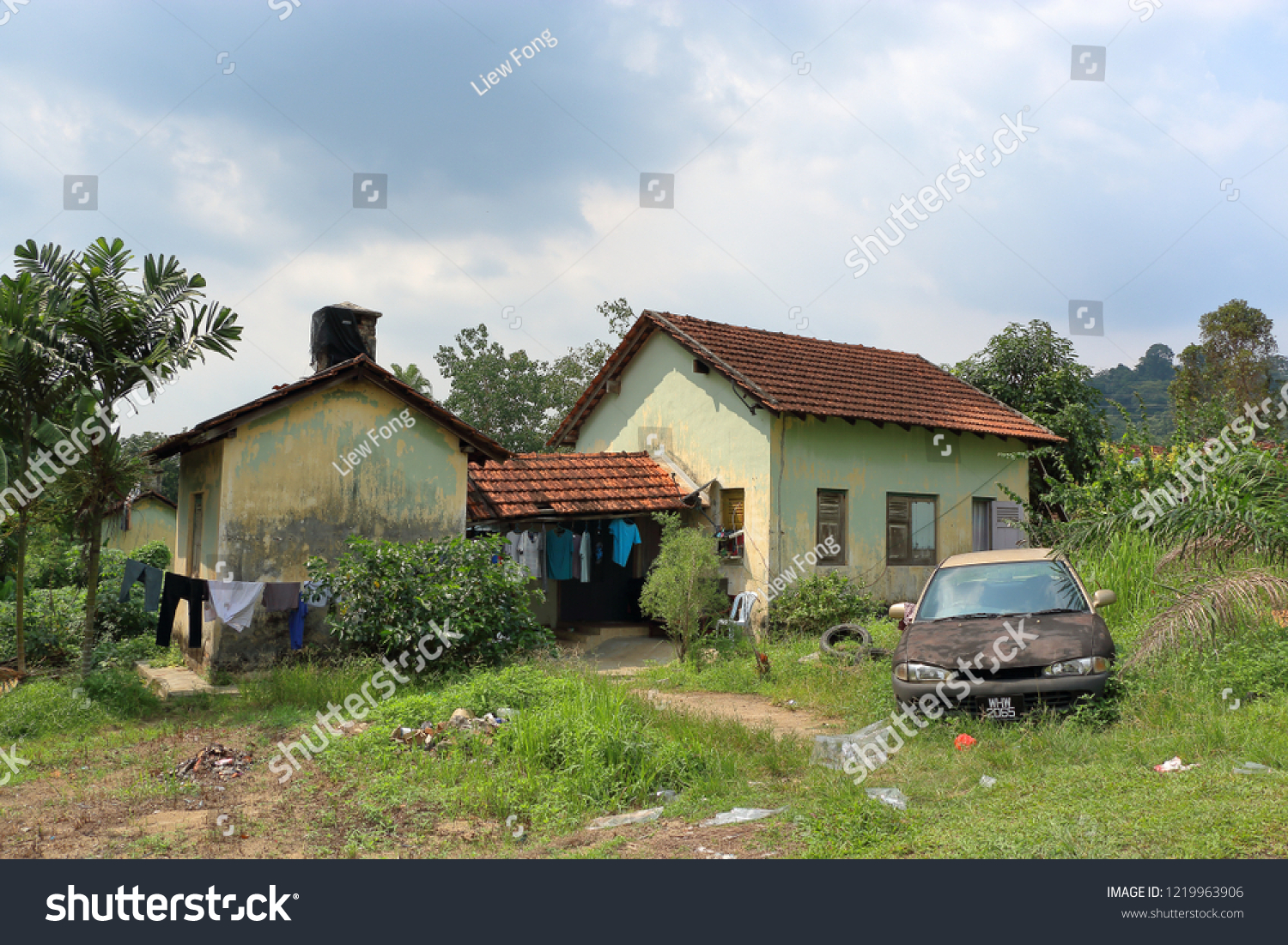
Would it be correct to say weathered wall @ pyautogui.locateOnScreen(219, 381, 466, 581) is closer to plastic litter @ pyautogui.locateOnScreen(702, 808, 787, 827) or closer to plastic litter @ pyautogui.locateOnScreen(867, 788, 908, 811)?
plastic litter @ pyautogui.locateOnScreen(702, 808, 787, 827)

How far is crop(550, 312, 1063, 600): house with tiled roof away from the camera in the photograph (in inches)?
628

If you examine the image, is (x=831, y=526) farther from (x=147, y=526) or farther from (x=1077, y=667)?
(x=147, y=526)

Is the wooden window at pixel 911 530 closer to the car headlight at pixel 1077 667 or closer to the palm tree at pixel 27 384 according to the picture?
the car headlight at pixel 1077 667

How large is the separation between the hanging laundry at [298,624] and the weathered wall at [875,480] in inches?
308

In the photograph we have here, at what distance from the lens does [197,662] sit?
12828mm

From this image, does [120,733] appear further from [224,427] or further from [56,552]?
[56,552]

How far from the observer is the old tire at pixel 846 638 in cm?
1161

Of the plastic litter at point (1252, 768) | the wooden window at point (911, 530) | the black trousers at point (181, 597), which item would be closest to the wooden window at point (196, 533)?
the black trousers at point (181, 597)

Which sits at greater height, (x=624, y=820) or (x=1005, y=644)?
(x=1005, y=644)

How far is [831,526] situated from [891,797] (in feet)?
36.3

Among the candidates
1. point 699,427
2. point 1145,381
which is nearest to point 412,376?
point 699,427

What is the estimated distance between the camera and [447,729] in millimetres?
8352

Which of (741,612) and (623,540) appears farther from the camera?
(623,540)

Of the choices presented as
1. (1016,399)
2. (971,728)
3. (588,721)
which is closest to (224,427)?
(588,721)
